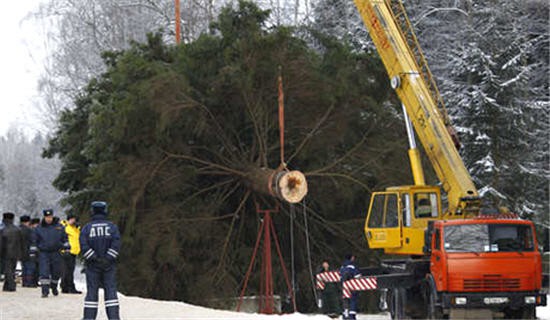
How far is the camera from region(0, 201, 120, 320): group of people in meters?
13.6

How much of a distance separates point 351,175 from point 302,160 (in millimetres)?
1528

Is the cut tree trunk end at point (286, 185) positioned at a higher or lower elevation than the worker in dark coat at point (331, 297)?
higher

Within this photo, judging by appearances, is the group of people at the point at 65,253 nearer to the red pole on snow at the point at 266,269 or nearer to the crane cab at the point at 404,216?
the red pole on snow at the point at 266,269

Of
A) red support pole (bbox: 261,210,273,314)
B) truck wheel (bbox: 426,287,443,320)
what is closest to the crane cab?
truck wheel (bbox: 426,287,443,320)

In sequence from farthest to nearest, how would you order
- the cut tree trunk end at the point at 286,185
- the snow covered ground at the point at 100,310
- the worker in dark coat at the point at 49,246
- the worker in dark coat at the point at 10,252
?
the cut tree trunk end at the point at 286,185 → the worker in dark coat at the point at 10,252 → the worker in dark coat at the point at 49,246 → the snow covered ground at the point at 100,310

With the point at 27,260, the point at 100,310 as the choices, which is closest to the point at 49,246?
the point at 100,310

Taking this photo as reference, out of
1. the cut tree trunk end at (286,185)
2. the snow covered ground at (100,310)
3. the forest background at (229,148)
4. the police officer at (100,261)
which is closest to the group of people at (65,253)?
the police officer at (100,261)

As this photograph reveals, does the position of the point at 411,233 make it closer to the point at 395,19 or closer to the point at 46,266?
the point at 395,19

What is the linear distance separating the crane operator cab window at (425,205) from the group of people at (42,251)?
783 centimetres

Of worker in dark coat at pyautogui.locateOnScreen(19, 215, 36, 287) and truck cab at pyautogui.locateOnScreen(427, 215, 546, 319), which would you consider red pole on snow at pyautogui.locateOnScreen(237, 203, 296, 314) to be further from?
truck cab at pyautogui.locateOnScreen(427, 215, 546, 319)

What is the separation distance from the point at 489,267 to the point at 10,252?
36.3 feet

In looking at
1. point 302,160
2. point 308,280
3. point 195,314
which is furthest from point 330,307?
point 195,314

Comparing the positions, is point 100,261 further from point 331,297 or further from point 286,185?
point 331,297

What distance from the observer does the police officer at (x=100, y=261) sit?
13.6 m
